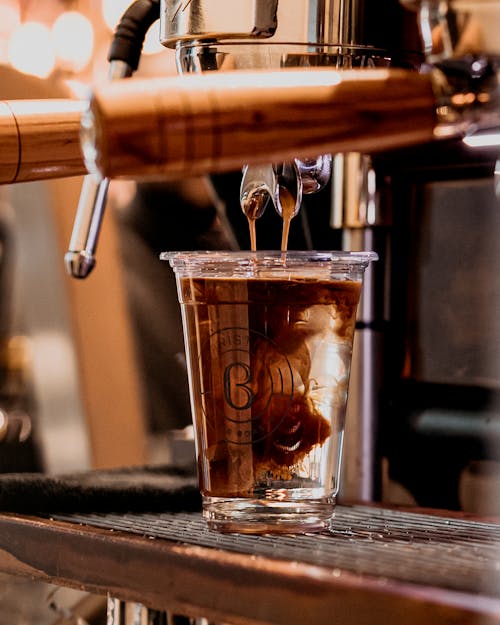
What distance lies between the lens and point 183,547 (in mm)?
410

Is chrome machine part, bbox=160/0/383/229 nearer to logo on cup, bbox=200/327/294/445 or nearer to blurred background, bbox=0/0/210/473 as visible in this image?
logo on cup, bbox=200/327/294/445

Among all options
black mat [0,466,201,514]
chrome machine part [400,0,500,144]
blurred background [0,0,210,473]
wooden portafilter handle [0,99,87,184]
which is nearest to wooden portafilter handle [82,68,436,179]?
chrome machine part [400,0,500,144]

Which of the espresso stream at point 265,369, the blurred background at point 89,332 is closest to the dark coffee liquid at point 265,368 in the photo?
the espresso stream at point 265,369

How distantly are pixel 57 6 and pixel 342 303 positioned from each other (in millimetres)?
1737

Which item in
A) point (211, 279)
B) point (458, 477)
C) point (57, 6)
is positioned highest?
point (57, 6)

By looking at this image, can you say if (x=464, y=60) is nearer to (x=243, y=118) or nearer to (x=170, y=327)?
(x=243, y=118)

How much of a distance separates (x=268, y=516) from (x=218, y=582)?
9 centimetres

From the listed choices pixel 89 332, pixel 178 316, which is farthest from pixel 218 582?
pixel 89 332

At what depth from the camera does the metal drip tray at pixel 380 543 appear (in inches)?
14.6

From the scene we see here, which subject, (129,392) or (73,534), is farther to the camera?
(129,392)

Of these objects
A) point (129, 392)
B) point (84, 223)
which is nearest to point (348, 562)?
point (84, 223)

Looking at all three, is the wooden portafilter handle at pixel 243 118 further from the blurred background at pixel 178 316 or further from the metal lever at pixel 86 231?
the metal lever at pixel 86 231

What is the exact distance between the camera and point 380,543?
1.43 feet

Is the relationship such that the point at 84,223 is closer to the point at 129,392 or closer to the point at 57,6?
the point at 129,392
